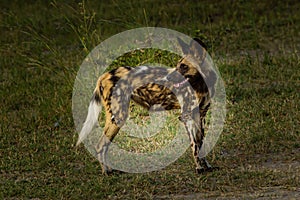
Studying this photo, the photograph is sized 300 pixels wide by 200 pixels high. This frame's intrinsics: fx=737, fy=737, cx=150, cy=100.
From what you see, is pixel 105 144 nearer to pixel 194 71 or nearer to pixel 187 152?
pixel 187 152

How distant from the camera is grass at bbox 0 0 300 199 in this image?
5.29m

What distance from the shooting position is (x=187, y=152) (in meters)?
6.12

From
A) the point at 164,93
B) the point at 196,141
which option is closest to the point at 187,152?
the point at 196,141

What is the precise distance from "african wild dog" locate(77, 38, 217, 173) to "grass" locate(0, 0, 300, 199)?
0.96ft

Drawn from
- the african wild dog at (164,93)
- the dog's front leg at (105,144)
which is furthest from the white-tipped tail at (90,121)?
the dog's front leg at (105,144)

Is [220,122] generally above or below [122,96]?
below

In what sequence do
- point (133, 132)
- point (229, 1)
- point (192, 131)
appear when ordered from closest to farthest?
point (192, 131) → point (133, 132) → point (229, 1)

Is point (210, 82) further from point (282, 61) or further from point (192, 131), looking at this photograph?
point (282, 61)

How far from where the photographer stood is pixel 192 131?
18.5ft

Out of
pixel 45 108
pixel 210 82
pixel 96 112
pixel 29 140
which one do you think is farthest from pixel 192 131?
pixel 45 108

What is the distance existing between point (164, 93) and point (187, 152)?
646 millimetres

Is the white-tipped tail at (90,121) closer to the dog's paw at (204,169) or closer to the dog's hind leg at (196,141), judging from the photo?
the dog's hind leg at (196,141)

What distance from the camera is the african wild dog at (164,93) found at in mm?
5645

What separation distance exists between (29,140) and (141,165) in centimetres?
132
